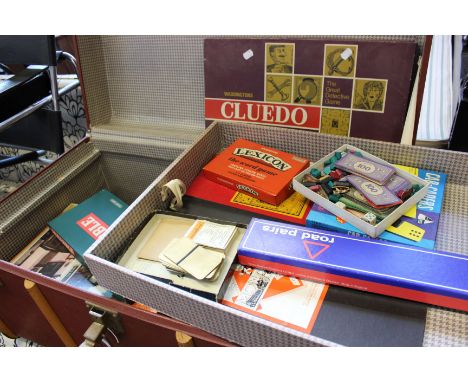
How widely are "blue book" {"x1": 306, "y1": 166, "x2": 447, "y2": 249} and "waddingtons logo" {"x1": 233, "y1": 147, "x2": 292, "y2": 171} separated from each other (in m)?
0.16

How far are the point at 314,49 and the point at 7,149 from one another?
1.30 metres

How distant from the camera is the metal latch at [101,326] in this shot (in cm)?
73

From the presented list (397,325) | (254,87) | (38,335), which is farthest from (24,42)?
(397,325)

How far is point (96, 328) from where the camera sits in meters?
0.75

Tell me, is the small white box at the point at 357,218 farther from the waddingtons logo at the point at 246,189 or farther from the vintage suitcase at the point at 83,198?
the vintage suitcase at the point at 83,198

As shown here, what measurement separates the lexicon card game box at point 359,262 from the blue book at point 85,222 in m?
0.45

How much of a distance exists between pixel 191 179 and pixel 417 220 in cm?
53

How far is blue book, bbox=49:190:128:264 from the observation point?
994 mm

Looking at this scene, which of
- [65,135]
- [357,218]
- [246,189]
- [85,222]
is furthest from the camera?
[65,135]

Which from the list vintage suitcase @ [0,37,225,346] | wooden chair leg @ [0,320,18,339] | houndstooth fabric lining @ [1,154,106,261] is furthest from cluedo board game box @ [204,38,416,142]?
wooden chair leg @ [0,320,18,339]

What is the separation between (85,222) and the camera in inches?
41.4

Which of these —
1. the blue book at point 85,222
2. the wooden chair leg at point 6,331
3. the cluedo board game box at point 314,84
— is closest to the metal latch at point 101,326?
the blue book at point 85,222

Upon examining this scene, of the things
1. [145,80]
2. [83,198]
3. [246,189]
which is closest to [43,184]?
[83,198]

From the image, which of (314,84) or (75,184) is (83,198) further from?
(314,84)
